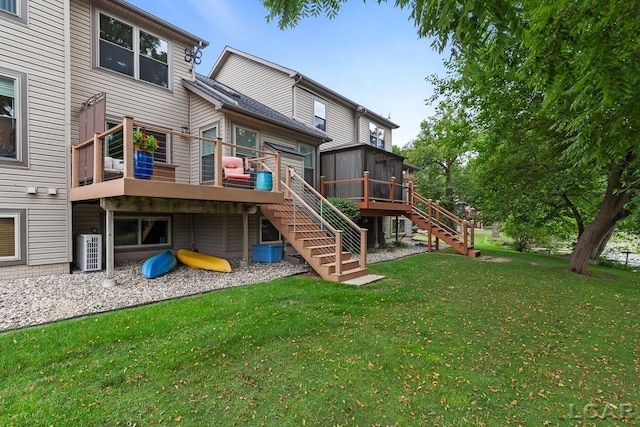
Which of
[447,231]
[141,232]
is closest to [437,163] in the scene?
[447,231]

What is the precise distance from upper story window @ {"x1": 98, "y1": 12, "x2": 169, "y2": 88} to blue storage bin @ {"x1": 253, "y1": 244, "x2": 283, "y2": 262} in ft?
19.2

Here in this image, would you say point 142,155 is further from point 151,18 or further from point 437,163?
point 437,163

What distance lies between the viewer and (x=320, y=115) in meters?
14.2

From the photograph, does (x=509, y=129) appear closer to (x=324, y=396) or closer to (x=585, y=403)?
(x=585, y=403)

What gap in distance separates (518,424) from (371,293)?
3531 mm

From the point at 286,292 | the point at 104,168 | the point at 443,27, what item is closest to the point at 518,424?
the point at 443,27

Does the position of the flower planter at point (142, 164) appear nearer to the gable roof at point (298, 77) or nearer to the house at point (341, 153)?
the house at point (341, 153)

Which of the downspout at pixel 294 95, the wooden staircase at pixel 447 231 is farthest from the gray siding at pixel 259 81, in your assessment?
the wooden staircase at pixel 447 231

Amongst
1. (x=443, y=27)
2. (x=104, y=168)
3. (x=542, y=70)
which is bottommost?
(x=104, y=168)

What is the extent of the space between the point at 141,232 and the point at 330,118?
32.1ft

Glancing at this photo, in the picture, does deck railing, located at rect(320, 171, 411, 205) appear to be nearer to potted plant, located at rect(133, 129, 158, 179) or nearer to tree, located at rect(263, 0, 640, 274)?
tree, located at rect(263, 0, 640, 274)

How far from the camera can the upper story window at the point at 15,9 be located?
6348 millimetres

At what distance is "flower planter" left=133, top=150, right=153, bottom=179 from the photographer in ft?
19.1

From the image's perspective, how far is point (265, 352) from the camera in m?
3.47
